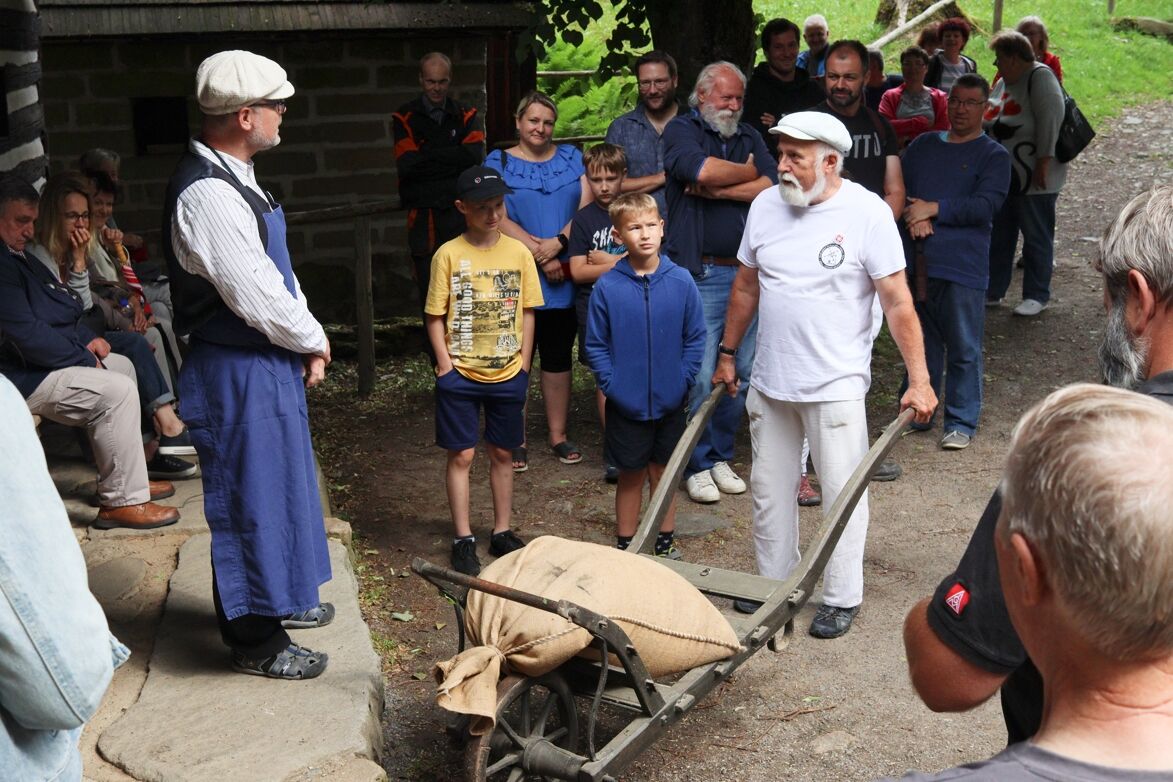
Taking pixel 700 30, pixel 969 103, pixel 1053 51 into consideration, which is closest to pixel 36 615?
pixel 969 103

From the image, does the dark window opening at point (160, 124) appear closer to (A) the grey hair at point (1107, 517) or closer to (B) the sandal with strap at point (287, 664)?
(B) the sandal with strap at point (287, 664)

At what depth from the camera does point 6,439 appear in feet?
5.86

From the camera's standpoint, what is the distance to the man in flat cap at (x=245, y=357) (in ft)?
12.5

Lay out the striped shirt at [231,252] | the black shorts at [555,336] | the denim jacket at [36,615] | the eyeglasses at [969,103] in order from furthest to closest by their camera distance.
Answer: the eyeglasses at [969,103] → the black shorts at [555,336] → the striped shirt at [231,252] → the denim jacket at [36,615]

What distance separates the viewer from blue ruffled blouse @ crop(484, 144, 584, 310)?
681cm

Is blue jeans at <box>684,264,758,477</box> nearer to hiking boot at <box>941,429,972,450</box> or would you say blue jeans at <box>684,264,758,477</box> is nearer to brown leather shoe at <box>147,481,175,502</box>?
hiking boot at <box>941,429,972,450</box>

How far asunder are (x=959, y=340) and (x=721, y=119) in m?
2.03

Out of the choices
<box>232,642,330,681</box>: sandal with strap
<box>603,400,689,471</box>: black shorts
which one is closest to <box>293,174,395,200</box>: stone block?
<box>603,400,689,471</box>: black shorts

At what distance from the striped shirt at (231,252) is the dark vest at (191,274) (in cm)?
2

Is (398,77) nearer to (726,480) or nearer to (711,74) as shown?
(711,74)

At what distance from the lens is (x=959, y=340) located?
729 centimetres

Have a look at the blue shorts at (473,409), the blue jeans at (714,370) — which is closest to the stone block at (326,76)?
the blue jeans at (714,370)

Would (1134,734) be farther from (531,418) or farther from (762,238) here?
(531,418)

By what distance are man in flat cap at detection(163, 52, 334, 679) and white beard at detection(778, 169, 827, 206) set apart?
1.83m
